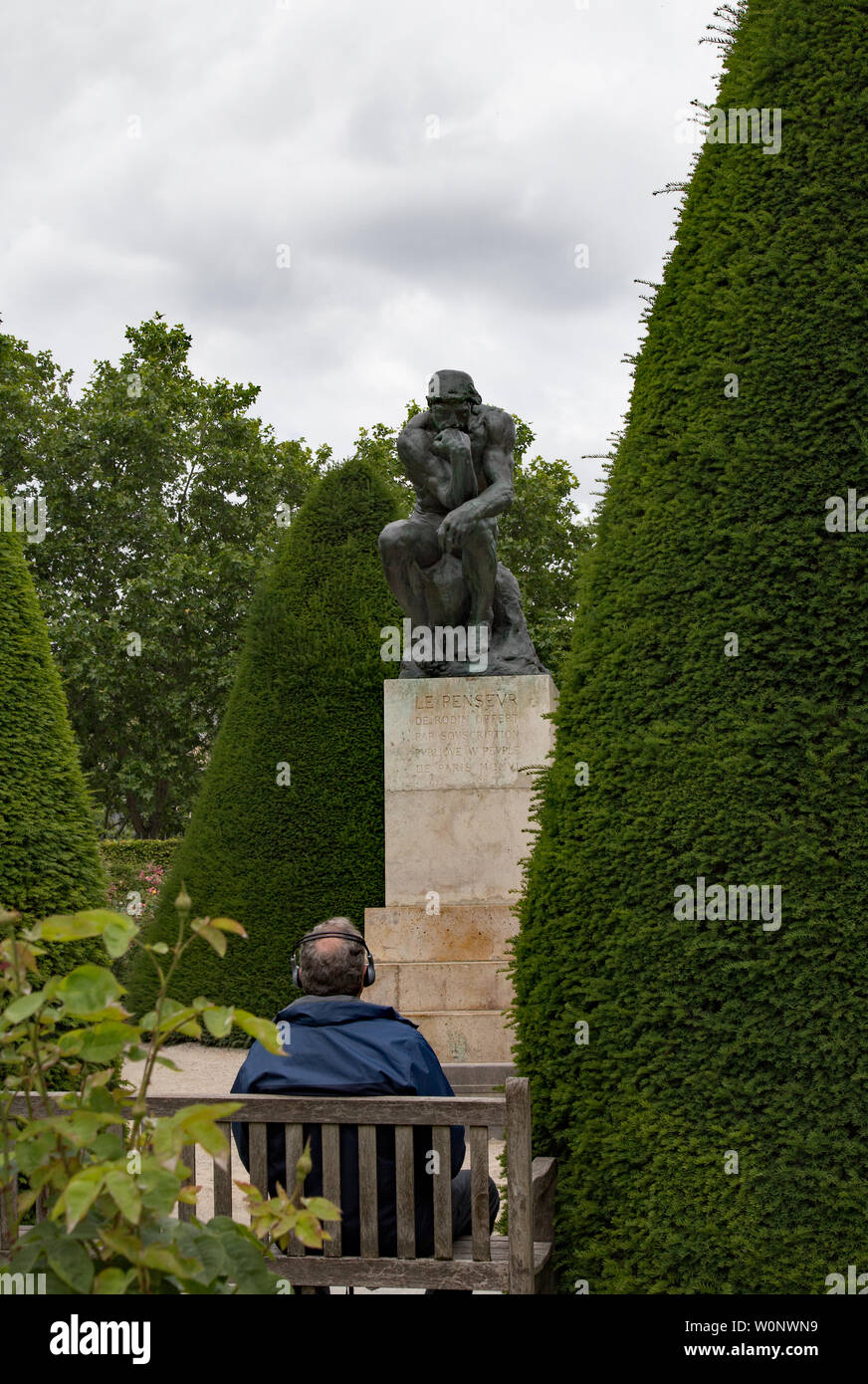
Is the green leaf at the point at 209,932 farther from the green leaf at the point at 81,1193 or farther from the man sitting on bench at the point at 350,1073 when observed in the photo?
the man sitting on bench at the point at 350,1073

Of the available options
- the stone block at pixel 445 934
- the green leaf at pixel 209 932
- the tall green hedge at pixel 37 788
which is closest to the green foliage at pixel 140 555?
the stone block at pixel 445 934

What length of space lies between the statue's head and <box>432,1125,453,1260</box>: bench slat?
6956 mm

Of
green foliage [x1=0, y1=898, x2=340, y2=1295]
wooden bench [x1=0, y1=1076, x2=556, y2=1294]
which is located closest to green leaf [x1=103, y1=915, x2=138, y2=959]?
green foliage [x1=0, y1=898, x2=340, y2=1295]

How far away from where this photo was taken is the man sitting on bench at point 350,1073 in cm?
328

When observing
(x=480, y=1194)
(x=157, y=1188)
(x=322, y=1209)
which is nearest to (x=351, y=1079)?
(x=480, y=1194)

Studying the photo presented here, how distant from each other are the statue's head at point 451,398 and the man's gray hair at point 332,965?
647 cm

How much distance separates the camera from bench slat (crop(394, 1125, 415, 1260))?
10.3ft

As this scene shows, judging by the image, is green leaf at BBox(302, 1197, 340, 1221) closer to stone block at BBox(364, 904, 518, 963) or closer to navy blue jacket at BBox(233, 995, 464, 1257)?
navy blue jacket at BBox(233, 995, 464, 1257)

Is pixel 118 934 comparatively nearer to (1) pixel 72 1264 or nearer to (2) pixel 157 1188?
(2) pixel 157 1188

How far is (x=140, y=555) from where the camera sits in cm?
2556

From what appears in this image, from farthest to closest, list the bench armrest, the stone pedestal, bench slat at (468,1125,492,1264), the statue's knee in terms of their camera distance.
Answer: the statue's knee
the stone pedestal
the bench armrest
bench slat at (468,1125,492,1264)

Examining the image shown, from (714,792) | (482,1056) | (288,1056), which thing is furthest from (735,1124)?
(482,1056)

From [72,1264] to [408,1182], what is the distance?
4.93 ft

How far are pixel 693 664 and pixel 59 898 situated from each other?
2.68 meters
